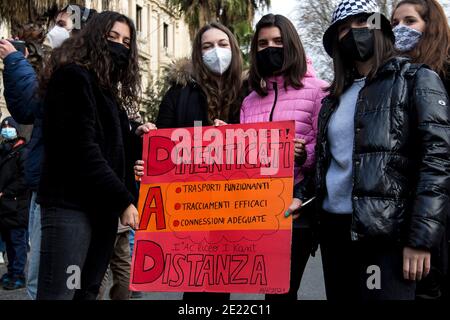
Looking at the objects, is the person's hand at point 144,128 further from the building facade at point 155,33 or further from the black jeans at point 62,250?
the building facade at point 155,33

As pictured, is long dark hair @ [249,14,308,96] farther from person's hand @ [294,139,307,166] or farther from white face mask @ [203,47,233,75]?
person's hand @ [294,139,307,166]

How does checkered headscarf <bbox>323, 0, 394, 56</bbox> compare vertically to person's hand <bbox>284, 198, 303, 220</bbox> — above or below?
above

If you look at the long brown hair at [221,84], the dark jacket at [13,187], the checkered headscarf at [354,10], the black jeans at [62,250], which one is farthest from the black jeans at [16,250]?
the checkered headscarf at [354,10]

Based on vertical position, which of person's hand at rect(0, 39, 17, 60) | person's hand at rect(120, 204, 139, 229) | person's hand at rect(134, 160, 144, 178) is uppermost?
person's hand at rect(0, 39, 17, 60)

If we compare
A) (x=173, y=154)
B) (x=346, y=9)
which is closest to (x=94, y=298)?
(x=173, y=154)

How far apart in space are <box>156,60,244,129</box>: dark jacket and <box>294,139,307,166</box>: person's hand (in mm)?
604

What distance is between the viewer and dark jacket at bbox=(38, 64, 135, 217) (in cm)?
305

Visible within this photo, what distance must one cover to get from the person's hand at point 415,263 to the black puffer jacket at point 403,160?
48 millimetres

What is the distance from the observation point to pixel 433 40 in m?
3.45

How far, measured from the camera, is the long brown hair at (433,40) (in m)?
3.40

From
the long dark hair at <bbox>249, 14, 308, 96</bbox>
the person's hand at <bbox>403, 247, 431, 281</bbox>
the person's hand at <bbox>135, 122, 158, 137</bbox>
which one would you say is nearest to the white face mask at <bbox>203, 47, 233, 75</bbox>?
the long dark hair at <bbox>249, 14, 308, 96</bbox>

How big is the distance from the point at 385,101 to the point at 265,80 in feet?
3.53

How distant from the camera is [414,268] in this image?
8.69ft

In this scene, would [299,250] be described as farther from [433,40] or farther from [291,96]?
[433,40]
